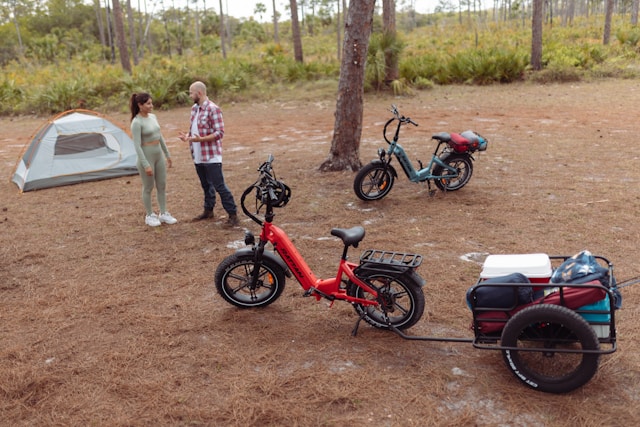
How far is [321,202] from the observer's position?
7.62 m

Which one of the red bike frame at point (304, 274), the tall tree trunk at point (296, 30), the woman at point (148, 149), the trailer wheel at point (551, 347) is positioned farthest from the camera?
the tall tree trunk at point (296, 30)

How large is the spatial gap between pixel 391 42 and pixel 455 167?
425 inches

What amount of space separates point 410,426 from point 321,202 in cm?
480

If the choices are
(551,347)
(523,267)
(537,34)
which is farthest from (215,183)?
(537,34)

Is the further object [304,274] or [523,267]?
[304,274]

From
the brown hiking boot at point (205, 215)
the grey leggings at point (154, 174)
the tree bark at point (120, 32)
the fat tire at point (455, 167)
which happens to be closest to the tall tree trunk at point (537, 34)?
the fat tire at point (455, 167)

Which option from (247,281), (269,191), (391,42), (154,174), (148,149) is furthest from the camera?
(391,42)

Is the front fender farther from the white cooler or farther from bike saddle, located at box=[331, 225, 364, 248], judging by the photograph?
the white cooler

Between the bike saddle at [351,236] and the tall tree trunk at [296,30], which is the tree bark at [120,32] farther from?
the bike saddle at [351,236]

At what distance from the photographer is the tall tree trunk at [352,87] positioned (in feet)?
27.2

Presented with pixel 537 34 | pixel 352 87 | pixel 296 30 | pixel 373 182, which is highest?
pixel 296 30

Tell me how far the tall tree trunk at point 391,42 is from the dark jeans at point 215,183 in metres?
12.1

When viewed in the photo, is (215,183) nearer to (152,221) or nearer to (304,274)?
(152,221)

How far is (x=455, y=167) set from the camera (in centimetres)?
763
